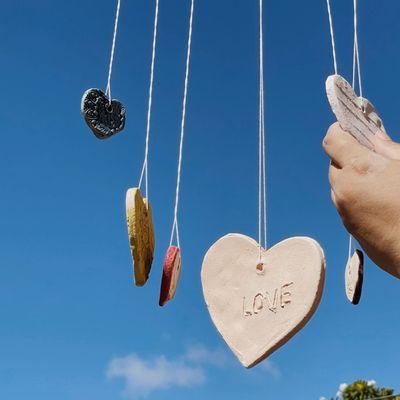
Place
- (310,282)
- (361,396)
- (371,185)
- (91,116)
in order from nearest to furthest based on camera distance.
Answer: (371,185) < (310,282) < (91,116) < (361,396)

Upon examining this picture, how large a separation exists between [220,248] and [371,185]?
0.97 m

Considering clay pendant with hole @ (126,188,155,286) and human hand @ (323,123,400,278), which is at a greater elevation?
clay pendant with hole @ (126,188,155,286)

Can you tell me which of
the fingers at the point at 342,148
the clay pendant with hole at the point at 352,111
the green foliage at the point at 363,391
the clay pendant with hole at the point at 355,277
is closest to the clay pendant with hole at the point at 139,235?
the clay pendant with hole at the point at 355,277

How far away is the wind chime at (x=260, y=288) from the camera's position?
1.67m

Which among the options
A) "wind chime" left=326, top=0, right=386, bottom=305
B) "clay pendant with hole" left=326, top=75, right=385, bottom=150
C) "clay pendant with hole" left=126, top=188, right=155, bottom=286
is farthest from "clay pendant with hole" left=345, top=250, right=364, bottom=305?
"clay pendant with hole" left=126, top=188, right=155, bottom=286

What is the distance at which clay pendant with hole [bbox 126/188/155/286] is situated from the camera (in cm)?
173

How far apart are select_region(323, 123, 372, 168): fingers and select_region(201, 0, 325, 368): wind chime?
0.68 m

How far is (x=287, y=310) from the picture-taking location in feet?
5.53

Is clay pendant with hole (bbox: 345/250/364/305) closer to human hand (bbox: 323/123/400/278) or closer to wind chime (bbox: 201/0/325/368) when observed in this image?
wind chime (bbox: 201/0/325/368)

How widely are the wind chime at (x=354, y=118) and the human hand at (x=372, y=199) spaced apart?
0.14m

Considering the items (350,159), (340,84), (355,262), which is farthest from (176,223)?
(350,159)

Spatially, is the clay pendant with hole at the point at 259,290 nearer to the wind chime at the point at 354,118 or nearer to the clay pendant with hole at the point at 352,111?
the wind chime at the point at 354,118

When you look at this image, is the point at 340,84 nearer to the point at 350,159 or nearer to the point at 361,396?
the point at 350,159

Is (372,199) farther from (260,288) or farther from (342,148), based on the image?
(260,288)
